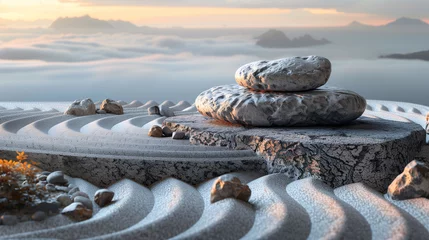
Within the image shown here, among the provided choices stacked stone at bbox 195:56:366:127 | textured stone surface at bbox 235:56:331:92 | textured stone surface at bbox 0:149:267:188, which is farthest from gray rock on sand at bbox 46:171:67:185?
textured stone surface at bbox 235:56:331:92

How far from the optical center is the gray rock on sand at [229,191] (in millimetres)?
2635

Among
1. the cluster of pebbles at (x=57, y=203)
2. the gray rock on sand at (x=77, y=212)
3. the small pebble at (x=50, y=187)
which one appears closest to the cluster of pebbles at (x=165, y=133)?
the cluster of pebbles at (x=57, y=203)

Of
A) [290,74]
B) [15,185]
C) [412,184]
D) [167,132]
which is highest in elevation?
[290,74]

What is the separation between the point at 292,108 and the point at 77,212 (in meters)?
1.74

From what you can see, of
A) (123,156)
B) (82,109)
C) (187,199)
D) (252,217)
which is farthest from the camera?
(82,109)

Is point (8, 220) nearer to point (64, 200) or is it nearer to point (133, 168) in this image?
point (64, 200)

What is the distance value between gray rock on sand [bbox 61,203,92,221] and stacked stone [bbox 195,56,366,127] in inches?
60.2

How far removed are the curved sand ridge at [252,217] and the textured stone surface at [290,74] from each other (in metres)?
1.09

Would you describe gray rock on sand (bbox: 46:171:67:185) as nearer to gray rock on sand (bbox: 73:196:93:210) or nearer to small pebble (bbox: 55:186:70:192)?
small pebble (bbox: 55:186:70:192)

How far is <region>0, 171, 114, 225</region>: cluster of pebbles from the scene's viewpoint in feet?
7.94

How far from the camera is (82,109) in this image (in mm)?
4980

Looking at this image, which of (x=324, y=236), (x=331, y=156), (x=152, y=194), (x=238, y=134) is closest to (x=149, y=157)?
(x=152, y=194)

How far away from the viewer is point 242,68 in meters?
4.10

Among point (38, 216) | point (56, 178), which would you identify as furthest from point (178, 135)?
point (38, 216)
